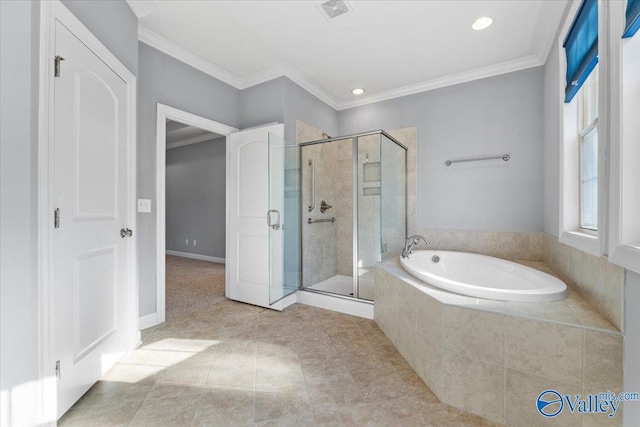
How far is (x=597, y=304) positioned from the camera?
1.41 meters

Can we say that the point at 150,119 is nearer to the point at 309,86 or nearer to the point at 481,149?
the point at 309,86

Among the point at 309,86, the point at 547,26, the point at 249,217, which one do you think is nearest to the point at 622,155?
the point at 547,26

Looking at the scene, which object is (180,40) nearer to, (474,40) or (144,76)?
(144,76)

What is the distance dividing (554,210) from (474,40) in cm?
163

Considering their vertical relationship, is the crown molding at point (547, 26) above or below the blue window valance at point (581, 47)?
above

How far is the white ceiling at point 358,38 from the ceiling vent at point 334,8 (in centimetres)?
6

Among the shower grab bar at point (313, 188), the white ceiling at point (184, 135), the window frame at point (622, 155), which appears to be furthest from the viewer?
the white ceiling at point (184, 135)

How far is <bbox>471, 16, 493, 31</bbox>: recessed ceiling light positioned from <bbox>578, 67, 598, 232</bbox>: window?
874mm

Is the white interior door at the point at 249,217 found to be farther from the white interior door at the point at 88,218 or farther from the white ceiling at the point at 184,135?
the white ceiling at the point at 184,135

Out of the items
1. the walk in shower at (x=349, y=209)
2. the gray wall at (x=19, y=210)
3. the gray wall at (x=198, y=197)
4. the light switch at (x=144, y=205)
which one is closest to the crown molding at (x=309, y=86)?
the walk in shower at (x=349, y=209)

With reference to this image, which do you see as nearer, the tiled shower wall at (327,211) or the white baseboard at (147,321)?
the white baseboard at (147,321)

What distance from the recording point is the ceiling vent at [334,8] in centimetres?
201

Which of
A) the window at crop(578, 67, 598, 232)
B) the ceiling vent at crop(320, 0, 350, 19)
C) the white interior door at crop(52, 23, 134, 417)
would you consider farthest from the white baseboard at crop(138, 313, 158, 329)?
the window at crop(578, 67, 598, 232)

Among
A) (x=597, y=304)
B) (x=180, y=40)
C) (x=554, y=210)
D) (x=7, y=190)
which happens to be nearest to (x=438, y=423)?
(x=597, y=304)
